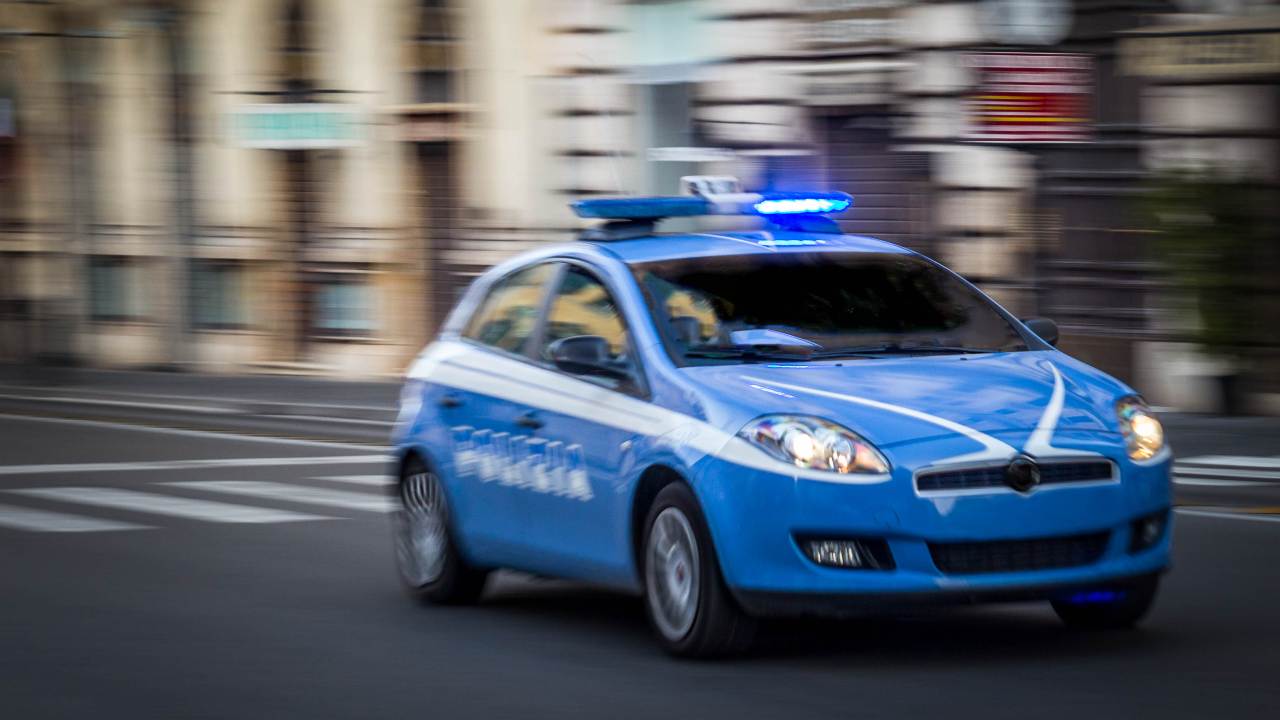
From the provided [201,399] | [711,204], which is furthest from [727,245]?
[201,399]

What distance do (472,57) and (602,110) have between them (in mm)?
2089

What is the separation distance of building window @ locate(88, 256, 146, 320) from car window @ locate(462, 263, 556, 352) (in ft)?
80.5

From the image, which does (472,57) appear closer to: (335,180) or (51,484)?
(335,180)

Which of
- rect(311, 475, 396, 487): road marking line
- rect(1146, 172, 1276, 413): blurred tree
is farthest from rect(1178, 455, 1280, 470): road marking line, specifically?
rect(311, 475, 396, 487): road marking line

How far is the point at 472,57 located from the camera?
28547mm

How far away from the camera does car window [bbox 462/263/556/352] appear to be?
916 centimetres

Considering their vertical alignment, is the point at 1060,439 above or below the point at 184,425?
above

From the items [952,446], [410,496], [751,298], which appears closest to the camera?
[952,446]

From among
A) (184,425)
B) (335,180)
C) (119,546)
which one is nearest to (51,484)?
(119,546)

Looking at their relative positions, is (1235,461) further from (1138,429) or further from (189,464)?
(1138,429)

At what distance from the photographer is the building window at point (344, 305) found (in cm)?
2975

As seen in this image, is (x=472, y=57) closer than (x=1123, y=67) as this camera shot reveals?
No

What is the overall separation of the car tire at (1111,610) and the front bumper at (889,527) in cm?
54

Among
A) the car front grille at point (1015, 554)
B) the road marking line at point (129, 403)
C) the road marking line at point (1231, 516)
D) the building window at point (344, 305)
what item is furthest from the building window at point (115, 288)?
the car front grille at point (1015, 554)
